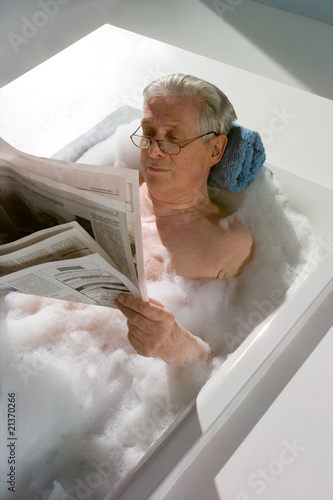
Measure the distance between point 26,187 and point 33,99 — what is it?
4.28ft

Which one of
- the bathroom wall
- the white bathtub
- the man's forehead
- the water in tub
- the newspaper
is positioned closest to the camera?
the newspaper

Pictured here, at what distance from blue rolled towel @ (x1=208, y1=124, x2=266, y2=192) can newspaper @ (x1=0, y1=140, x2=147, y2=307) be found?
24.0 inches

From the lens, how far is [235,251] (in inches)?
57.1

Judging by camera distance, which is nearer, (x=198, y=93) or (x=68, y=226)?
(x=68, y=226)

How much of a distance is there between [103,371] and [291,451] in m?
0.46

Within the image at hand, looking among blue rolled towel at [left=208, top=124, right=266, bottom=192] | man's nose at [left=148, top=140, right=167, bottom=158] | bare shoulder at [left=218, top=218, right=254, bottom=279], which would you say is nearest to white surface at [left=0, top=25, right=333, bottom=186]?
blue rolled towel at [left=208, top=124, right=266, bottom=192]

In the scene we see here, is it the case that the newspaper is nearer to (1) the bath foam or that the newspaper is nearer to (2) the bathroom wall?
(1) the bath foam

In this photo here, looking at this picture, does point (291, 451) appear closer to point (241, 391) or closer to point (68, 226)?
point (241, 391)

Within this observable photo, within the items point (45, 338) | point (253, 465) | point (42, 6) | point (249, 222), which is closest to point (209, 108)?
point (249, 222)

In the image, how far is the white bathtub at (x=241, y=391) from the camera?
104 cm

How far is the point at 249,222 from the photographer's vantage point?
153cm

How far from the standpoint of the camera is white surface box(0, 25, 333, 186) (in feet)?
6.35

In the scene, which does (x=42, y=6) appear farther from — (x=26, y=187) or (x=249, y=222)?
(x=26, y=187)

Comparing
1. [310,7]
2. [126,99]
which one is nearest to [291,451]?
[126,99]
